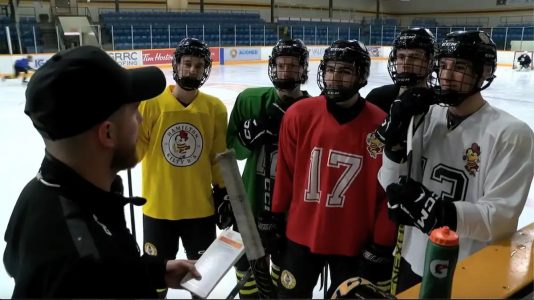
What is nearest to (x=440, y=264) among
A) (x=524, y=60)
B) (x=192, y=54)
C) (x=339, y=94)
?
(x=339, y=94)

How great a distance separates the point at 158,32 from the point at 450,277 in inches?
665

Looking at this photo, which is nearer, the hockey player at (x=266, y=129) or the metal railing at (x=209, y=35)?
the hockey player at (x=266, y=129)

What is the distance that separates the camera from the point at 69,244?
803 millimetres

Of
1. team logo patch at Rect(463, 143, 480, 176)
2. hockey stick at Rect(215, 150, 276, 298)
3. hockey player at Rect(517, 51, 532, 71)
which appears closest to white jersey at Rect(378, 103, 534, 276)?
team logo patch at Rect(463, 143, 480, 176)

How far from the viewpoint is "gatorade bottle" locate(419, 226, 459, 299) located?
875mm

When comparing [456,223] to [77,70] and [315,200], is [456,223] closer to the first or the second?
[315,200]

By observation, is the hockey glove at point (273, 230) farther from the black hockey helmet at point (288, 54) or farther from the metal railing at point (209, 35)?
the metal railing at point (209, 35)

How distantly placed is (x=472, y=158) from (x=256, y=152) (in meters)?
1.02

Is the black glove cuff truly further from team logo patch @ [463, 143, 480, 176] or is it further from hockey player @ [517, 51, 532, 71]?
hockey player @ [517, 51, 532, 71]


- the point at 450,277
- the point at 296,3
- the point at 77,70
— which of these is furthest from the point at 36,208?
the point at 296,3

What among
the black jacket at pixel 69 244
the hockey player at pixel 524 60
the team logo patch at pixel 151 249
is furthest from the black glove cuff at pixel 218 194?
the hockey player at pixel 524 60

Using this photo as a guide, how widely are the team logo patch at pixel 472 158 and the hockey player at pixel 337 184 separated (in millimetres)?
334

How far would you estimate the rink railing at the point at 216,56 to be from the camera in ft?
41.7

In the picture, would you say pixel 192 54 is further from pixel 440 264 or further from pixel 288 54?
pixel 440 264
